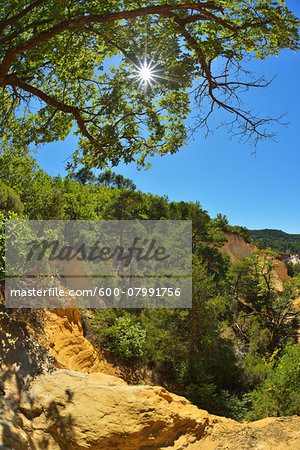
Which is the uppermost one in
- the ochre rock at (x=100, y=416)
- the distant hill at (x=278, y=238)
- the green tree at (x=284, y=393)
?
the distant hill at (x=278, y=238)

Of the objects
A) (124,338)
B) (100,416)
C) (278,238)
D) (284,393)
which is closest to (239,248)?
(124,338)

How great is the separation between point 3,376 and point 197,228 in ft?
62.8

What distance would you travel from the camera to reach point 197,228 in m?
22.2

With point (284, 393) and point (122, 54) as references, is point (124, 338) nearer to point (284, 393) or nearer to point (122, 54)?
point (284, 393)

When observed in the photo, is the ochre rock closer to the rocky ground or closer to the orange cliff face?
the rocky ground

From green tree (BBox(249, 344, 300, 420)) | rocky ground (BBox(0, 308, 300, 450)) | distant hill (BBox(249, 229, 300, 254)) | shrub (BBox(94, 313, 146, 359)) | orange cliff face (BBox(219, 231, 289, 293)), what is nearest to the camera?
rocky ground (BBox(0, 308, 300, 450))

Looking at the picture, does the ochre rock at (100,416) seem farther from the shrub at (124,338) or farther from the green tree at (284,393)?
the shrub at (124,338)

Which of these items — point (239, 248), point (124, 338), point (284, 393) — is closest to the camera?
point (284, 393)

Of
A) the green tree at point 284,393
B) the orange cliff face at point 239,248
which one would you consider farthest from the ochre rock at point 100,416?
the orange cliff face at point 239,248

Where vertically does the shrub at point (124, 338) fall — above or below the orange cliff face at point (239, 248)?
below

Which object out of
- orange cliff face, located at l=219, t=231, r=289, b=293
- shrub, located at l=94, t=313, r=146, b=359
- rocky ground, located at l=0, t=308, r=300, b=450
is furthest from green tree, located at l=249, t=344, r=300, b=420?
orange cliff face, located at l=219, t=231, r=289, b=293

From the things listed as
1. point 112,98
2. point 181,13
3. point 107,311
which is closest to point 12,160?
point 107,311

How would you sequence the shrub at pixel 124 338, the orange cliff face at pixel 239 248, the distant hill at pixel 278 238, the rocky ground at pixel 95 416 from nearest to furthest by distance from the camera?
the rocky ground at pixel 95 416, the shrub at pixel 124 338, the orange cliff face at pixel 239 248, the distant hill at pixel 278 238

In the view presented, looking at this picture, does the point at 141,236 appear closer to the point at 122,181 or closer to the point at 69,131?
the point at 69,131
